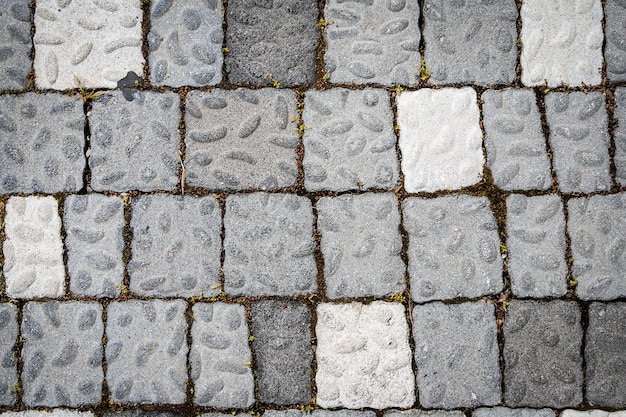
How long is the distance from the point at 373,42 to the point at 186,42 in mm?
942

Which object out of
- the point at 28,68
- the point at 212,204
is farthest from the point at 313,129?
the point at 28,68

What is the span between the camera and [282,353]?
266 centimetres

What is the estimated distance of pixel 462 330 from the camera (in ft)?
8.75

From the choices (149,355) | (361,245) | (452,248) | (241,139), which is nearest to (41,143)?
(241,139)

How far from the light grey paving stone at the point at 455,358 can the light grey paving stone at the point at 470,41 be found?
118 cm

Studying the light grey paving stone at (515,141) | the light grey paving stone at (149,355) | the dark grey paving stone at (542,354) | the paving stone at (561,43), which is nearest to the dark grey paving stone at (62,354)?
the light grey paving stone at (149,355)

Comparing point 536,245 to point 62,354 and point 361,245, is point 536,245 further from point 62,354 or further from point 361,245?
point 62,354

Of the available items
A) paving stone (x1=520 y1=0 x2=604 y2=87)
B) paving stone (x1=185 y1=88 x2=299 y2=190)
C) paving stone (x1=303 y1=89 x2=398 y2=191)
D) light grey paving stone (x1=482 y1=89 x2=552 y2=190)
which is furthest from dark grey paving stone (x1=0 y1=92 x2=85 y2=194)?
paving stone (x1=520 y1=0 x2=604 y2=87)

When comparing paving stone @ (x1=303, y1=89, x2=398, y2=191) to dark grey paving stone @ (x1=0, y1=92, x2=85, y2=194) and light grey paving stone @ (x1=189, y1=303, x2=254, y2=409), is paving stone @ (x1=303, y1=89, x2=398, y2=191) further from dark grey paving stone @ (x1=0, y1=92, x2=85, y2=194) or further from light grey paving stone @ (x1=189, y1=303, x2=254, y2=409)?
dark grey paving stone @ (x1=0, y1=92, x2=85, y2=194)

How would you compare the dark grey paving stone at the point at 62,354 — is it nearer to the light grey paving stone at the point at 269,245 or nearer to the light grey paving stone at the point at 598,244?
the light grey paving stone at the point at 269,245

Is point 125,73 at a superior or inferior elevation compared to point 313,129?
superior

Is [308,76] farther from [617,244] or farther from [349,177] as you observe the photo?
[617,244]

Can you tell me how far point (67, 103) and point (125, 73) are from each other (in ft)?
1.06

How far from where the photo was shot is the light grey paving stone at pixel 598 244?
2.70 meters
